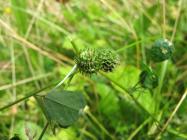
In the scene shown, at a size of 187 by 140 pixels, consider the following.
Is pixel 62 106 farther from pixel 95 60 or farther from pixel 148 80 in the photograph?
pixel 148 80

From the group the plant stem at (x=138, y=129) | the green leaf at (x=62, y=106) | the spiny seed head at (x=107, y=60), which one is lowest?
the plant stem at (x=138, y=129)

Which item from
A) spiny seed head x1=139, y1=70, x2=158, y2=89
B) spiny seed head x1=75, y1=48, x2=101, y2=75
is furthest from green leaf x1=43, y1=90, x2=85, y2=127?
spiny seed head x1=139, y1=70, x2=158, y2=89

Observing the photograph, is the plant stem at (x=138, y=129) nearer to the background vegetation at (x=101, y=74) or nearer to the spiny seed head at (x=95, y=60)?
the background vegetation at (x=101, y=74)

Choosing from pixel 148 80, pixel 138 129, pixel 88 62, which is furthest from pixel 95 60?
pixel 138 129

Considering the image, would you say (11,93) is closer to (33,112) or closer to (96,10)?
(33,112)

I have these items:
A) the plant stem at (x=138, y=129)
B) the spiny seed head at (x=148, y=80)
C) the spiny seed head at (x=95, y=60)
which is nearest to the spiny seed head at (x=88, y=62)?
the spiny seed head at (x=95, y=60)

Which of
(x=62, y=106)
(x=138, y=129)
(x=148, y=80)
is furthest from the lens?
(x=138, y=129)
